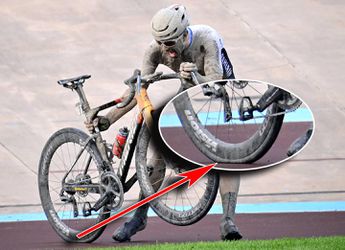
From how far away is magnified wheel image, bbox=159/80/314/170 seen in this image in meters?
7.63

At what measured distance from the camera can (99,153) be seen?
9.00 metres

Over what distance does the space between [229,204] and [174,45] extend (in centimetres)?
124

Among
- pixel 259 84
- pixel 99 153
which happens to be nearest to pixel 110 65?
pixel 99 153

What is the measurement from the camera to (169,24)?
27.7 feet

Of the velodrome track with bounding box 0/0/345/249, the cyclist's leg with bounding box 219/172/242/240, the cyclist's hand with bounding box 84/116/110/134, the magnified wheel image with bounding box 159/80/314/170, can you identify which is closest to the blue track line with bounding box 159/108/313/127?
the magnified wheel image with bounding box 159/80/314/170

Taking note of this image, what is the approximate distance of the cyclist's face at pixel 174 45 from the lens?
8.55m

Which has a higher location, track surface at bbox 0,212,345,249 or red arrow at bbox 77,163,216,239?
red arrow at bbox 77,163,216,239

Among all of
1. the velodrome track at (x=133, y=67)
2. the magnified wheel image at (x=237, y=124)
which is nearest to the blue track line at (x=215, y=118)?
the magnified wheel image at (x=237, y=124)

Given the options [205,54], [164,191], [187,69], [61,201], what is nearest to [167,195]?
[164,191]

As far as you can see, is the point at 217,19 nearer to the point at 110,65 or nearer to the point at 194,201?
the point at 110,65

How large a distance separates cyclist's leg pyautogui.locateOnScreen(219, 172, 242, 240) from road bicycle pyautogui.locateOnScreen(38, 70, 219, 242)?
0.19 meters

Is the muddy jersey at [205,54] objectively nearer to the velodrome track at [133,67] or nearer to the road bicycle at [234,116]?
the road bicycle at [234,116]

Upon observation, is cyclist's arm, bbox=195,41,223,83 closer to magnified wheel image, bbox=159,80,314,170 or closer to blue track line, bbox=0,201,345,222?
magnified wheel image, bbox=159,80,314,170

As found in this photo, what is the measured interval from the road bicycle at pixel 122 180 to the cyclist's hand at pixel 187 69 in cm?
17
